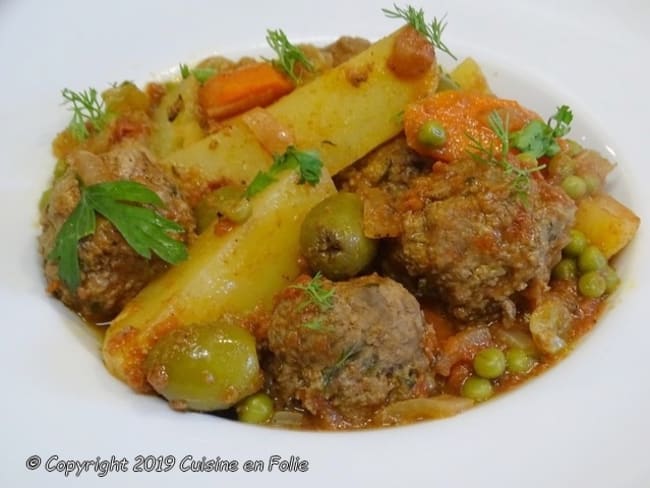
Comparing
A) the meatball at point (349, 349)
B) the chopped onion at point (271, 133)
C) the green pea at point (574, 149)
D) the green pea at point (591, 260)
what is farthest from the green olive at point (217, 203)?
the green pea at point (574, 149)

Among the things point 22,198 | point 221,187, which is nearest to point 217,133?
point 221,187

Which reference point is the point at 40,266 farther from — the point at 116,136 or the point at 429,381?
the point at 429,381

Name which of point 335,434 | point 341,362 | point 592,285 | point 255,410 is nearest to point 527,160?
point 592,285

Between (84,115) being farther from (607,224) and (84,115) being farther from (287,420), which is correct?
(607,224)

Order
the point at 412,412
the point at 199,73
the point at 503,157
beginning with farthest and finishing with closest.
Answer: the point at 199,73 < the point at 503,157 < the point at 412,412

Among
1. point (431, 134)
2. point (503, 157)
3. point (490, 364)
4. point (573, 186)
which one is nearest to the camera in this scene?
point (490, 364)

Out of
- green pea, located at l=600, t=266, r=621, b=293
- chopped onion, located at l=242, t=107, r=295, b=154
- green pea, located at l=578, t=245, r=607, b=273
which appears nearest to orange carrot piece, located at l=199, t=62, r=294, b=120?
chopped onion, located at l=242, t=107, r=295, b=154
